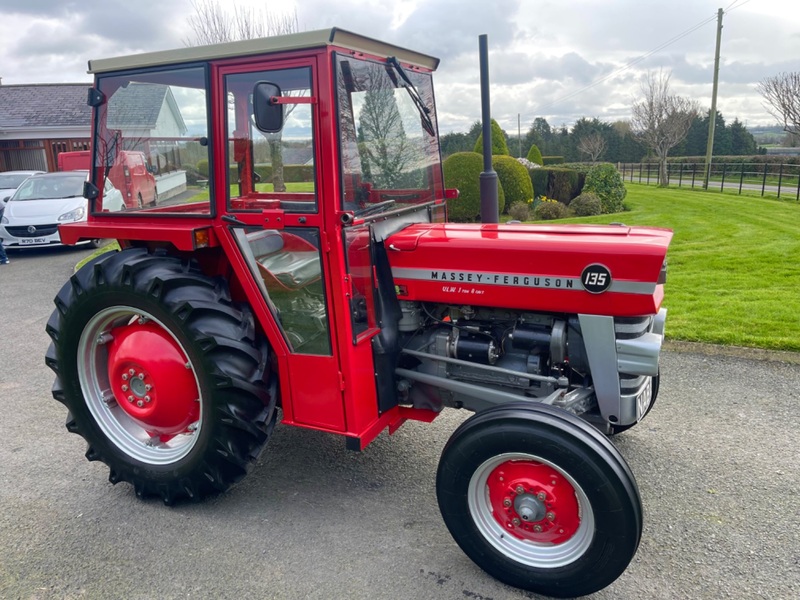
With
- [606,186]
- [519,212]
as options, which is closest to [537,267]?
[519,212]

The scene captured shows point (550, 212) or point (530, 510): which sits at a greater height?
point (550, 212)

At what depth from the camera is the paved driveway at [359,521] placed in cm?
270

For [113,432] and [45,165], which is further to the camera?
[45,165]

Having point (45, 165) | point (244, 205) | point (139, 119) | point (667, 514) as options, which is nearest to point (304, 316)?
point (244, 205)

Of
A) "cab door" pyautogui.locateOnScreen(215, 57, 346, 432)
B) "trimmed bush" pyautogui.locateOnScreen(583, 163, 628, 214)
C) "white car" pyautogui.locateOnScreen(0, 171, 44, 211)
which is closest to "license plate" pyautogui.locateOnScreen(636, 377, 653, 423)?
"cab door" pyautogui.locateOnScreen(215, 57, 346, 432)

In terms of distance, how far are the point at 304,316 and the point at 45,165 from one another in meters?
24.9

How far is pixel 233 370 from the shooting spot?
295 cm

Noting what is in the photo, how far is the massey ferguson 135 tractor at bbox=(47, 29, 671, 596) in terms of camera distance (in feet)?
8.57

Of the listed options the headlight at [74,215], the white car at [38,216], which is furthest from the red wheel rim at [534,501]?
the headlight at [74,215]

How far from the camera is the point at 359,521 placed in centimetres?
313

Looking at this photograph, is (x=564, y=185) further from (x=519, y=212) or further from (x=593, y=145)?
(x=593, y=145)

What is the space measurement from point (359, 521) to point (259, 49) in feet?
7.65

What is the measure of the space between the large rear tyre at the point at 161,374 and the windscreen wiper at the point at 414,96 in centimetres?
143

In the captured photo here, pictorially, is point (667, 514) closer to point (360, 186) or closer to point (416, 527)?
point (416, 527)
